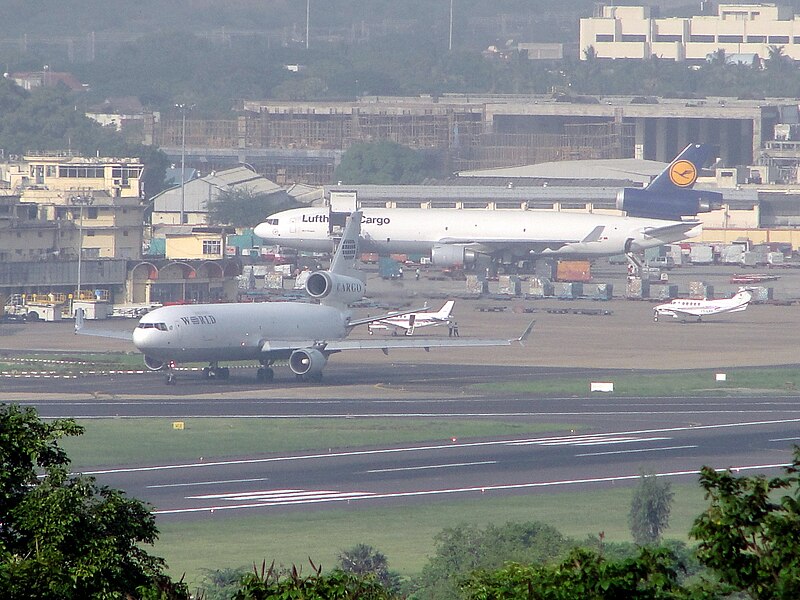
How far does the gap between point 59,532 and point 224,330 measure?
58.9 m

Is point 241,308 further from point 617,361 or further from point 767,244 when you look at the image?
point 767,244

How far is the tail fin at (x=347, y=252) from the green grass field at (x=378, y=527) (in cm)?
3694

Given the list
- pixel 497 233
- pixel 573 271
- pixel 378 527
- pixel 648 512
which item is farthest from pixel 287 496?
pixel 497 233

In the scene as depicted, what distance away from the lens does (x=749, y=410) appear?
7131 cm

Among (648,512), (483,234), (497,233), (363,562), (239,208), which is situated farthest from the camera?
(239,208)

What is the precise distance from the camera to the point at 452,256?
137 meters

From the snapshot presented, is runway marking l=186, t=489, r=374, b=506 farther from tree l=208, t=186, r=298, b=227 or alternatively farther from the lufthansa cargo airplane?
tree l=208, t=186, r=298, b=227

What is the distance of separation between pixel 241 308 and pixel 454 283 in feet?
188

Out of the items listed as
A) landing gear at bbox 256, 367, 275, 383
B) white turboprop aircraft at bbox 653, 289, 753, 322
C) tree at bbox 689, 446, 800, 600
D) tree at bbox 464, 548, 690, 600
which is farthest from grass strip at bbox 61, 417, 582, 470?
white turboprop aircraft at bbox 653, 289, 753, 322

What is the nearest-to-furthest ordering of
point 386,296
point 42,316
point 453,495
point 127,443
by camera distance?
point 453,495 < point 127,443 < point 42,316 < point 386,296

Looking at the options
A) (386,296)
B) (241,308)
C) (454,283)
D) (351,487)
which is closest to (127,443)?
(351,487)

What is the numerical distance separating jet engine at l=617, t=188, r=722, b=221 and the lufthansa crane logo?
0.91 meters

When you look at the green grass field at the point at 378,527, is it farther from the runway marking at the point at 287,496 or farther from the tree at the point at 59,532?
the tree at the point at 59,532

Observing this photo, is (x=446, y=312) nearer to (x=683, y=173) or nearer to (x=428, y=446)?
(x=428, y=446)
